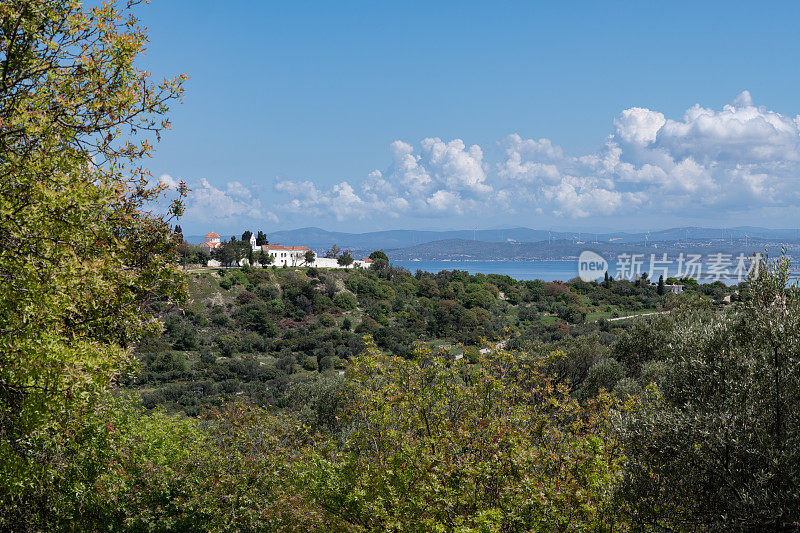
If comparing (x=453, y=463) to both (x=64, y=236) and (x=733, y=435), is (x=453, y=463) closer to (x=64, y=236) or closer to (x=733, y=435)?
(x=733, y=435)

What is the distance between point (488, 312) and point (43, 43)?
87568 millimetres

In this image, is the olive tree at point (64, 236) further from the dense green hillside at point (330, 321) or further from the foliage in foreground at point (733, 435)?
the dense green hillside at point (330, 321)

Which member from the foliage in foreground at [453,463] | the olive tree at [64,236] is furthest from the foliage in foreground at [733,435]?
the olive tree at [64,236]

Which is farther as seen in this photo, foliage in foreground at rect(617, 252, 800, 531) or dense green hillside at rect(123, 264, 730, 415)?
dense green hillside at rect(123, 264, 730, 415)

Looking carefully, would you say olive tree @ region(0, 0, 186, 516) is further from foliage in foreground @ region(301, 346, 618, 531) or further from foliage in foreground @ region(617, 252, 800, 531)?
foliage in foreground @ region(617, 252, 800, 531)

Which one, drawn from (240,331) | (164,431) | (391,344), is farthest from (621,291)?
(164,431)

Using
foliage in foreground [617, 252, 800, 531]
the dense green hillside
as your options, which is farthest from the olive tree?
the dense green hillside

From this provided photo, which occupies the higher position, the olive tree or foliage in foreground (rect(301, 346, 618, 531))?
the olive tree

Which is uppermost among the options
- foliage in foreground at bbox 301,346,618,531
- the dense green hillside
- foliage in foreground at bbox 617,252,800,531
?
foliage in foreground at bbox 617,252,800,531

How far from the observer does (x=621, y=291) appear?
106 meters

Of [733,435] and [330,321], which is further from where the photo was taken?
[330,321]

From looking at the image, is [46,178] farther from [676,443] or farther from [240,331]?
[240,331]

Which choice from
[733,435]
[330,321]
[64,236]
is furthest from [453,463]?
[330,321]

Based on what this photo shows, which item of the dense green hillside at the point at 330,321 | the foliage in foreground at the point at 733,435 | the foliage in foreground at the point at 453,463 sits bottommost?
the dense green hillside at the point at 330,321
